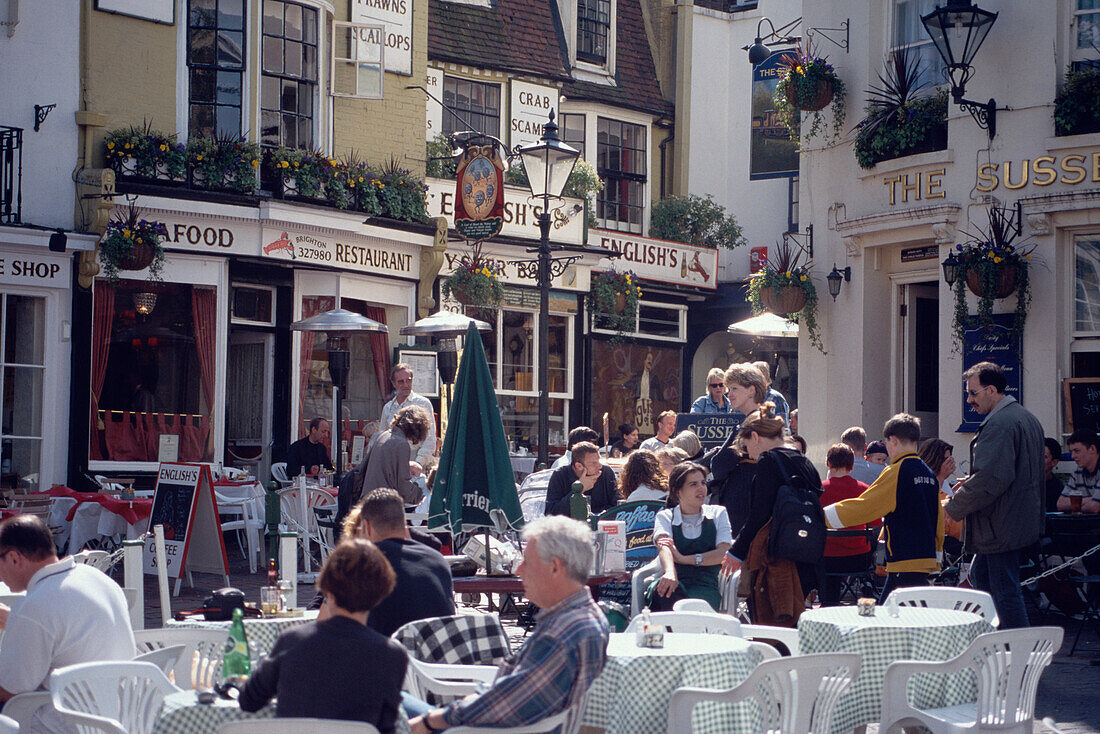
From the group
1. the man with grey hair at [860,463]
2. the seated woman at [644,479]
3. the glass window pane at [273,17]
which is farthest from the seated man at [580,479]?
the glass window pane at [273,17]

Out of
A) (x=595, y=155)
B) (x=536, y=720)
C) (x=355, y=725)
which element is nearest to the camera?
(x=355, y=725)

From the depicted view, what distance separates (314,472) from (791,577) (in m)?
8.80

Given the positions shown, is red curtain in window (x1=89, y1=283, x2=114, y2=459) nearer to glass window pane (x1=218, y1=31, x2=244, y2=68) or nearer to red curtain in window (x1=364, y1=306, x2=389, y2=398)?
glass window pane (x1=218, y1=31, x2=244, y2=68)

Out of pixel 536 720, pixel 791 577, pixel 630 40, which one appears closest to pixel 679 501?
pixel 791 577

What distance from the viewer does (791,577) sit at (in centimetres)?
781

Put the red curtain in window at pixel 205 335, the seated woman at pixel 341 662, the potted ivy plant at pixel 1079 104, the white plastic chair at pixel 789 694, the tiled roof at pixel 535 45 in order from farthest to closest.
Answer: the tiled roof at pixel 535 45 < the red curtain in window at pixel 205 335 < the potted ivy plant at pixel 1079 104 < the white plastic chair at pixel 789 694 < the seated woman at pixel 341 662

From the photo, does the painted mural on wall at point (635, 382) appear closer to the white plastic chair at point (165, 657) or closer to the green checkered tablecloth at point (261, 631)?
the green checkered tablecloth at point (261, 631)

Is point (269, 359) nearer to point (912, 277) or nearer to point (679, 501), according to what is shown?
point (912, 277)

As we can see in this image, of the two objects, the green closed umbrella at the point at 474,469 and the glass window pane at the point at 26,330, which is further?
the glass window pane at the point at 26,330

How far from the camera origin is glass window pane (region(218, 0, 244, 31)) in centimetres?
1689

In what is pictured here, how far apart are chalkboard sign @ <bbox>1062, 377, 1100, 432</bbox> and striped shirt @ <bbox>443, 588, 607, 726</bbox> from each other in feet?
29.4

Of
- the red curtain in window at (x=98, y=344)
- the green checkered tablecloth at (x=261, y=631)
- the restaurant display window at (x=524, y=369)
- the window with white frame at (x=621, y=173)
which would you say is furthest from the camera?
the window with white frame at (x=621, y=173)

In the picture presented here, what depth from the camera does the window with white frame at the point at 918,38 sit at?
1417 cm

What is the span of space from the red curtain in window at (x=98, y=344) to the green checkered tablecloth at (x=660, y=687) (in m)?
11.4
